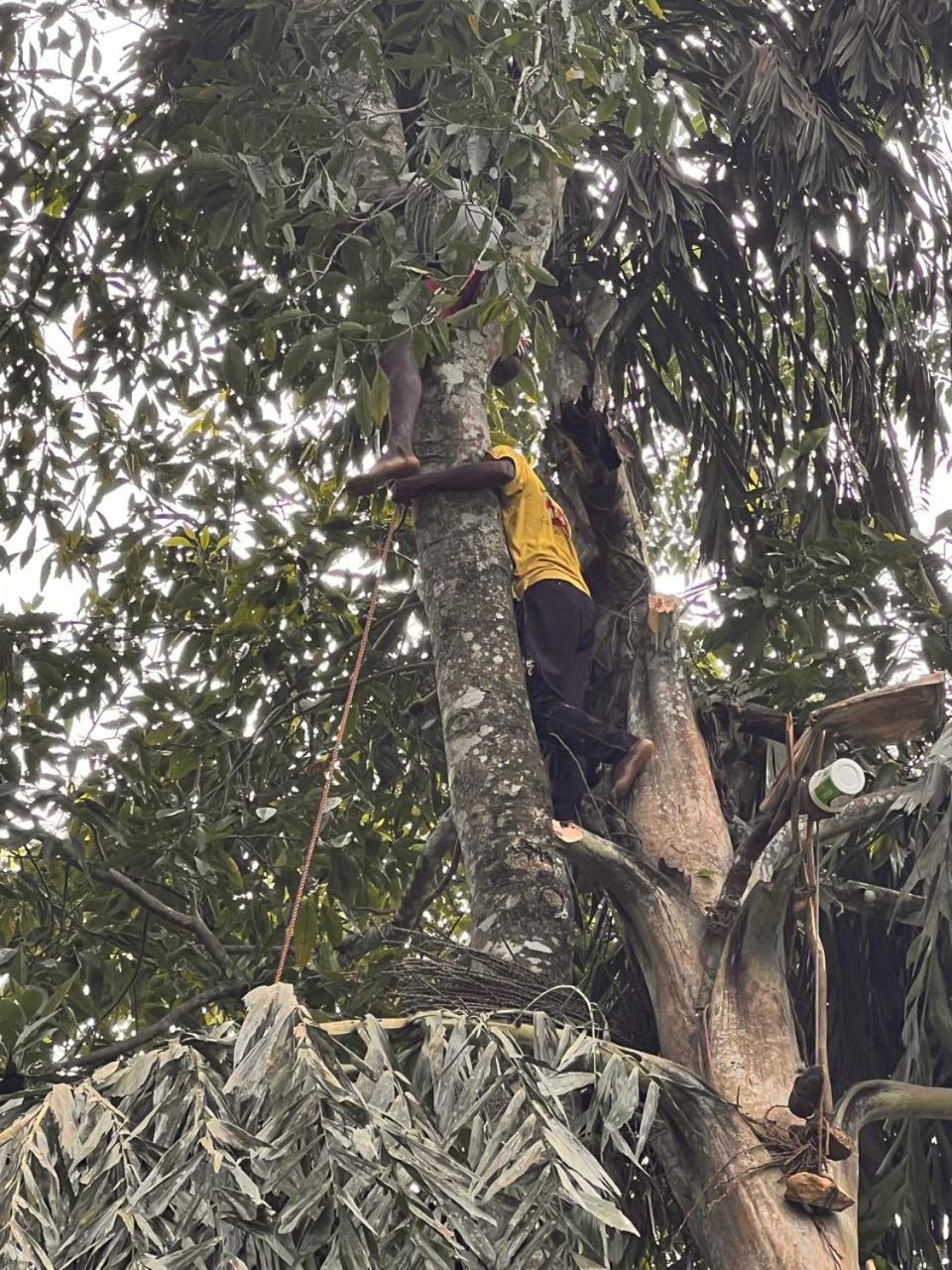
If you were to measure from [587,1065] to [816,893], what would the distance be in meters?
0.73

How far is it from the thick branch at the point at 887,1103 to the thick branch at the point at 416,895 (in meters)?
1.39

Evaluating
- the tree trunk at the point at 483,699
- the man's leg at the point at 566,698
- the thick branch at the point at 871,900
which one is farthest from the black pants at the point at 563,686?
→ the thick branch at the point at 871,900

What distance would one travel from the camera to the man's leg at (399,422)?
3.81 meters

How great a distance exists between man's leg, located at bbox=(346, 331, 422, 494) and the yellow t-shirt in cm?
53

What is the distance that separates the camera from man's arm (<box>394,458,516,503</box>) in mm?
3852

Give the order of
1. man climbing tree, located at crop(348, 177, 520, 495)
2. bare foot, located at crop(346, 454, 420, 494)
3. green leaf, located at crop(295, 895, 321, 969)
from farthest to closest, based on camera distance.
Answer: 1. green leaf, located at crop(295, 895, 321, 969)
2. bare foot, located at crop(346, 454, 420, 494)
3. man climbing tree, located at crop(348, 177, 520, 495)

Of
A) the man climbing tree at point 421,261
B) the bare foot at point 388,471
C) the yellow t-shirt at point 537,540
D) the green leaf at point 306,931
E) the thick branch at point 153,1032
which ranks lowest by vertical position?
the thick branch at point 153,1032

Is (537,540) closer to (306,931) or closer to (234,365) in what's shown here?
(234,365)

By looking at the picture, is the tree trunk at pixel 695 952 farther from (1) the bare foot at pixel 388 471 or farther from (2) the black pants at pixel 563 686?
(1) the bare foot at pixel 388 471

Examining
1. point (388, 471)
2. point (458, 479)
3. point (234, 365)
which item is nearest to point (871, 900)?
point (458, 479)

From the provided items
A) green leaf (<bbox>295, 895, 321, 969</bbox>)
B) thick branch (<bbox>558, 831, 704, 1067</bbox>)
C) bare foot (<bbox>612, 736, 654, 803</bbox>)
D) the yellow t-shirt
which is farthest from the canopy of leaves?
the yellow t-shirt

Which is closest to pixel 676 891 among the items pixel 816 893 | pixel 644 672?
pixel 816 893

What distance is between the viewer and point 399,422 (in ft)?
13.0

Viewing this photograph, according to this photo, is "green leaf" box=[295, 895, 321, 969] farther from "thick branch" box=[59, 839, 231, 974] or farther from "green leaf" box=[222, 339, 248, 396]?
"green leaf" box=[222, 339, 248, 396]
